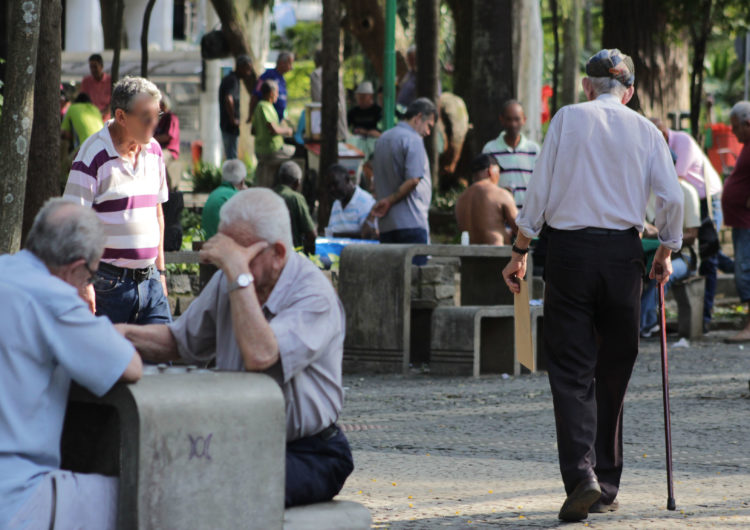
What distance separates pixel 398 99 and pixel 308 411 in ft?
63.1

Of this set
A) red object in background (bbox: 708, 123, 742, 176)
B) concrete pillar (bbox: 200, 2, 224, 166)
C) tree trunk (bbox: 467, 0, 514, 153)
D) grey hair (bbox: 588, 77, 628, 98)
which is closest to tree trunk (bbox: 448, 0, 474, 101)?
tree trunk (bbox: 467, 0, 514, 153)

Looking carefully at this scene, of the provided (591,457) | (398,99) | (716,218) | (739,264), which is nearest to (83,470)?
(591,457)

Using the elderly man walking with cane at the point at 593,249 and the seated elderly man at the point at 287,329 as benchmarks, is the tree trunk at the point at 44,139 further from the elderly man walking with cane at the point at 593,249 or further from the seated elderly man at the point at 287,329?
the seated elderly man at the point at 287,329

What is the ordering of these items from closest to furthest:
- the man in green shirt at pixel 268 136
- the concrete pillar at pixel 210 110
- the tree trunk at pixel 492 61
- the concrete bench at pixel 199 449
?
the concrete bench at pixel 199 449 < the tree trunk at pixel 492 61 < the man in green shirt at pixel 268 136 < the concrete pillar at pixel 210 110

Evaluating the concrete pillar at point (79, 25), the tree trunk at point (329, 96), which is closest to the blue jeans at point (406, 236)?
the tree trunk at point (329, 96)

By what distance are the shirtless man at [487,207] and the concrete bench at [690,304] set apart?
6.37 feet

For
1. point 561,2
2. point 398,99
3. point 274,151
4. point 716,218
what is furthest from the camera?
point 561,2

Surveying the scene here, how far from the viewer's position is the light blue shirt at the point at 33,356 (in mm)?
3863

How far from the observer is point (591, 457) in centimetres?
581

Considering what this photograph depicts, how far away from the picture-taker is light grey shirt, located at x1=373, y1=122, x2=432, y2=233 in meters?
11.8

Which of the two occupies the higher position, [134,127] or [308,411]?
[134,127]

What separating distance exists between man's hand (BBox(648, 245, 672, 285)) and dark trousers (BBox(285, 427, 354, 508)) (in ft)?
7.02

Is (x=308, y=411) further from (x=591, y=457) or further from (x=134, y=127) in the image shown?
(x=134, y=127)

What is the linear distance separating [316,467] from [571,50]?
3184 centimetres
